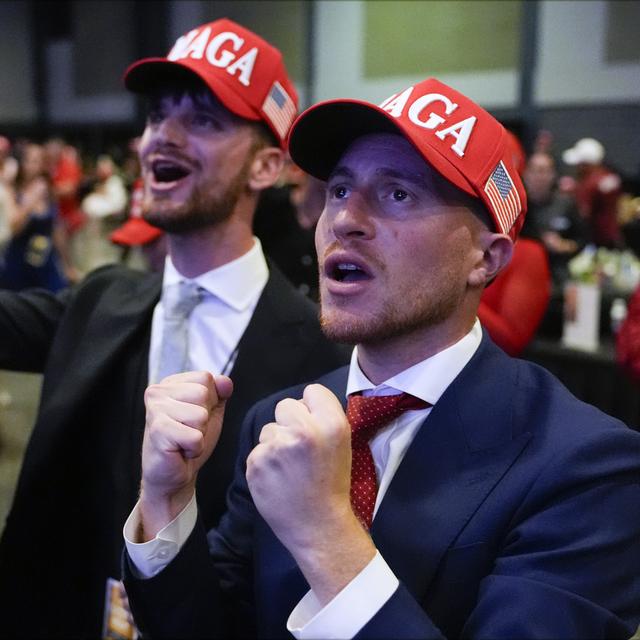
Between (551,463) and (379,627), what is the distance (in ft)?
1.03

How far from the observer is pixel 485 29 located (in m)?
3.56

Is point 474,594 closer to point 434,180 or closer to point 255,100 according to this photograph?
point 434,180

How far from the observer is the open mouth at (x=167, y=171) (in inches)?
67.9

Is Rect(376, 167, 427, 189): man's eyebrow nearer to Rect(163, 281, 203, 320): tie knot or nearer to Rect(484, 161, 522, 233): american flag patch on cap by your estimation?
Rect(484, 161, 522, 233): american flag patch on cap

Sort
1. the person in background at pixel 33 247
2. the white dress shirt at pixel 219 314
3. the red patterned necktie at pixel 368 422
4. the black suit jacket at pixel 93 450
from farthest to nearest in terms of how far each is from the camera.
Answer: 1. the person in background at pixel 33 247
2. the white dress shirt at pixel 219 314
3. the black suit jacket at pixel 93 450
4. the red patterned necktie at pixel 368 422

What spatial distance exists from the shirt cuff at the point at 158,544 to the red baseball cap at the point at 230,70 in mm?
968

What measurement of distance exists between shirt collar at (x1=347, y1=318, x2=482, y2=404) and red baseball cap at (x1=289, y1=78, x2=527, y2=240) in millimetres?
198

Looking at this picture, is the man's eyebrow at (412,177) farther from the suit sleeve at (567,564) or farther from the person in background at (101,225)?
the person in background at (101,225)

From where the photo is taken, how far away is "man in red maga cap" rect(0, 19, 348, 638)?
1.58m

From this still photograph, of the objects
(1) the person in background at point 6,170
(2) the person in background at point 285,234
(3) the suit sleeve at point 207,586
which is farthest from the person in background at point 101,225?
(3) the suit sleeve at point 207,586

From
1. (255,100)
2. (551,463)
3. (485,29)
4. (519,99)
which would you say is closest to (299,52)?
(485,29)

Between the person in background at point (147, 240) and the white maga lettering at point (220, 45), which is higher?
the white maga lettering at point (220, 45)

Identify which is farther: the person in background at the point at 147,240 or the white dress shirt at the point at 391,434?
the person in background at the point at 147,240

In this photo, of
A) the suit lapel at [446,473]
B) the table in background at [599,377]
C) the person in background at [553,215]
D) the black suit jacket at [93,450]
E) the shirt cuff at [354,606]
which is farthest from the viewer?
the person in background at [553,215]
